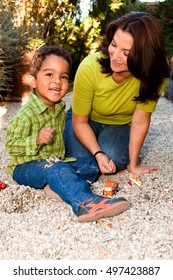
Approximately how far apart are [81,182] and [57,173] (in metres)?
0.16

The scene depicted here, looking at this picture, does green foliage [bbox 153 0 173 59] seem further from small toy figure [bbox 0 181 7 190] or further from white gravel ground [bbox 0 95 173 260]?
small toy figure [bbox 0 181 7 190]

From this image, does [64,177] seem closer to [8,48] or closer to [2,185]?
[2,185]

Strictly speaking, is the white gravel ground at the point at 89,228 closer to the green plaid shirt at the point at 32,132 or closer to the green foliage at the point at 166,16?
the green plaid shirt at the point at 32,132

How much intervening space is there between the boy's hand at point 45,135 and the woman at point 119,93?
0.42 metres

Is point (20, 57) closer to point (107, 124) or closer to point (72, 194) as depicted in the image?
point (107, 124)

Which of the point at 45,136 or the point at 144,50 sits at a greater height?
the point at 144,50

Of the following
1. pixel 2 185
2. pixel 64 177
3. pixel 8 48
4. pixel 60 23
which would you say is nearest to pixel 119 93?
pixel 64 177

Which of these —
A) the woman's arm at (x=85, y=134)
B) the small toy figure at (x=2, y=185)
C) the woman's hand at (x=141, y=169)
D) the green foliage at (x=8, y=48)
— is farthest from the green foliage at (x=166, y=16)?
the small toy figure at (x=2, y=185)

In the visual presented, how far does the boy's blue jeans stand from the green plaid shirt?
0.08 m

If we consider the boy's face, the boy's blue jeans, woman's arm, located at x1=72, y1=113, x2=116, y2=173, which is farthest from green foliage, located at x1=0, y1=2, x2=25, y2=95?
the boy's blue jeans

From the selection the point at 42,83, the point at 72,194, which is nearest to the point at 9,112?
the point at 42,83

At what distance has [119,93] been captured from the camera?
311 centimetres

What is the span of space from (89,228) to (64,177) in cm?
37

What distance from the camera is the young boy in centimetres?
272
